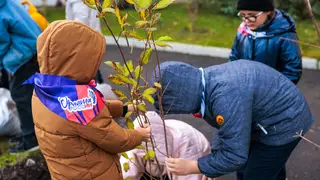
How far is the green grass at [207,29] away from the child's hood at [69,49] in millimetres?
4534

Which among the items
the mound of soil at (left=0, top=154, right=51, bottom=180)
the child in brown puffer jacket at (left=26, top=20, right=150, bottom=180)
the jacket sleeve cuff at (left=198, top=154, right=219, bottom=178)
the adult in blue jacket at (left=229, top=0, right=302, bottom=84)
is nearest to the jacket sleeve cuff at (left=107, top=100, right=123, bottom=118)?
the child in brown puffer jacket at (left=26, top=20, right=150, bottom=180)

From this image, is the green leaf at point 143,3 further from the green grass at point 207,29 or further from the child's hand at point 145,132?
→ the green grass at point 207,29

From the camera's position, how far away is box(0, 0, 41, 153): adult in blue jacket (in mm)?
3154

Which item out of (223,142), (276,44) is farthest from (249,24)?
(223,142)

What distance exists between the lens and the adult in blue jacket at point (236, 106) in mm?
1690

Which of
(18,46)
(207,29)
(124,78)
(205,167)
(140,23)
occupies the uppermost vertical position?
(140,23)

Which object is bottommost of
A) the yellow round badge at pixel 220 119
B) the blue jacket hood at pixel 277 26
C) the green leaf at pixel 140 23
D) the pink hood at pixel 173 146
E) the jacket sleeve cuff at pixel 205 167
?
the pink hood at pixel 173 146

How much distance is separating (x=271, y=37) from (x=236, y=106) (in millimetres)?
1048

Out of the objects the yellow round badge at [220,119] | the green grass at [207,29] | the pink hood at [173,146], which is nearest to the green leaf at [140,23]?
the yellow round badge at [220,119]

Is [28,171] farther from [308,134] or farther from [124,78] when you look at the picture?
[308,134]

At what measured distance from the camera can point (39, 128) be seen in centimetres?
185

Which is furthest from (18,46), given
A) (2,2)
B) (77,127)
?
(77,127)

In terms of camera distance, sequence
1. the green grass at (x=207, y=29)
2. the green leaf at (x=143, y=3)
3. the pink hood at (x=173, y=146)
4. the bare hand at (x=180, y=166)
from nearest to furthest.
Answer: the green leaf at (x=143, y=3) < the bare hand at (x=180, y=166) < the pink hood at (x=173, y=146) < the green grass at (x=207, y=29)

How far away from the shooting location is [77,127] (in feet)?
5.72
